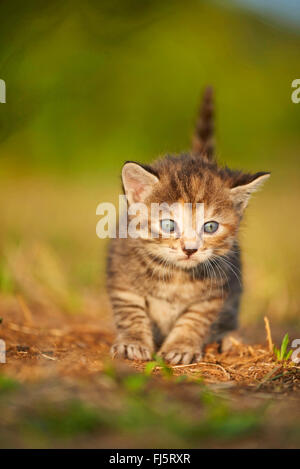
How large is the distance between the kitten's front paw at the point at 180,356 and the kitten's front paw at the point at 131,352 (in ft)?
0.27

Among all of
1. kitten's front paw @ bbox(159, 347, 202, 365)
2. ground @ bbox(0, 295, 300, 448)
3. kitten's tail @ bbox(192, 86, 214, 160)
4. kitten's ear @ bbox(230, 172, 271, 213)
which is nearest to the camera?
ground @ bbox(0, 295, 300, 448)

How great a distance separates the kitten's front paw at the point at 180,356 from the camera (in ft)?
7.93

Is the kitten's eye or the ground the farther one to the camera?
the kitten's eye

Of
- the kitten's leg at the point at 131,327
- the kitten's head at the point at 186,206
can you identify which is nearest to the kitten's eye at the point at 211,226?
the kitten's head at the point at 186,206

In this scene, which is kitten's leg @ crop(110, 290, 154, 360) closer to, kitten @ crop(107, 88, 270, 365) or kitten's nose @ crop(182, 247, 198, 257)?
kitten @ crop(107, 88, 270, 365)

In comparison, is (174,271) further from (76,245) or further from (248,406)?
(76,245)

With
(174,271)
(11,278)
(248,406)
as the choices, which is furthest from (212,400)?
(11,278)

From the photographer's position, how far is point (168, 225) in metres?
2.56

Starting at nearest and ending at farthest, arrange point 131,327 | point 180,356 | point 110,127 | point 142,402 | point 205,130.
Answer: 1. point 142,402
2. point 180,356
3. point 131,327
4. point 205,130
5. point 110,127

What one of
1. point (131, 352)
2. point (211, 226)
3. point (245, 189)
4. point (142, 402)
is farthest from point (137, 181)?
point (142, 402)

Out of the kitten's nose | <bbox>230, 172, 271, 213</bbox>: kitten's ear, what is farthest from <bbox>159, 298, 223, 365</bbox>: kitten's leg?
<bbox>230, 172, 271, 213</bbox>: kitten's ear

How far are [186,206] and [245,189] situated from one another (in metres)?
0.36

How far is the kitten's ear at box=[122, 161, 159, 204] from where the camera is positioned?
2592 millimetres

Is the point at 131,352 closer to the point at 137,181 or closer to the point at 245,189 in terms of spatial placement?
the point at 137,181
